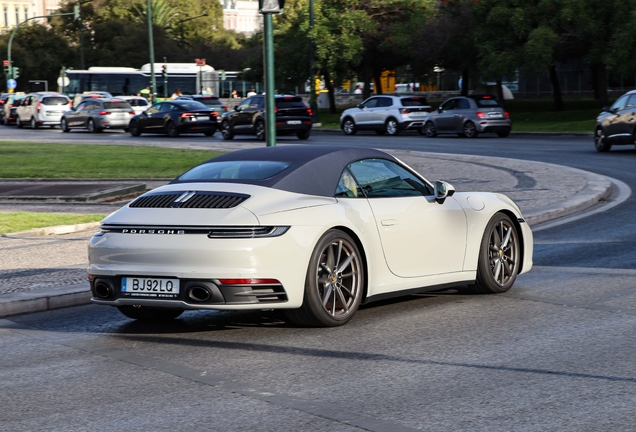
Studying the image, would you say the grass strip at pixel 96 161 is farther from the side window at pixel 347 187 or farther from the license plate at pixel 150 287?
the license plate at pixel 150 287

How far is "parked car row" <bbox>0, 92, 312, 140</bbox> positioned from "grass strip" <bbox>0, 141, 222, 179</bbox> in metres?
5.10

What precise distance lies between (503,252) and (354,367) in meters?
3.24

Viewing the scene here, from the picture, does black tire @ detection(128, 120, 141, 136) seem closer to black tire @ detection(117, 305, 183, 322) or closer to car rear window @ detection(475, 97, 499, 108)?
car rear window @ detection(475, 97, 499, 108)

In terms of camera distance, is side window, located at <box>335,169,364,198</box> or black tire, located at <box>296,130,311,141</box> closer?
side window, located at <box>335,169,364,198</box>

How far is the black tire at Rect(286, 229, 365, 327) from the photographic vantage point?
743cm

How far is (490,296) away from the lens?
9.08 meters

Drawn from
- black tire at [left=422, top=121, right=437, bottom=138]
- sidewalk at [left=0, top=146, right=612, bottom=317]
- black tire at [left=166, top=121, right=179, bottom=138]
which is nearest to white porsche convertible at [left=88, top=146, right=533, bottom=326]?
sidewalk at [left=0, top=146, right=612, bottom=317]

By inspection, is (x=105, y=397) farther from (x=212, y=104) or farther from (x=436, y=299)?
(x=212, y=104)

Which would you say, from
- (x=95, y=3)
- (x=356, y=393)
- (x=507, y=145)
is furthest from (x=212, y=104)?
(x=95, y=3)

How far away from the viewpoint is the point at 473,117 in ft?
125

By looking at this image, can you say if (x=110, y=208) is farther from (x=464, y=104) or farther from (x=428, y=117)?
(x=428, y=117)

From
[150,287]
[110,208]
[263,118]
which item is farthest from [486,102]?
[150,287]

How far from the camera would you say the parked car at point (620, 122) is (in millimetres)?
26594

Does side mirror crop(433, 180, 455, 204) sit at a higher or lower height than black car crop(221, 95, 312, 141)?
higher
